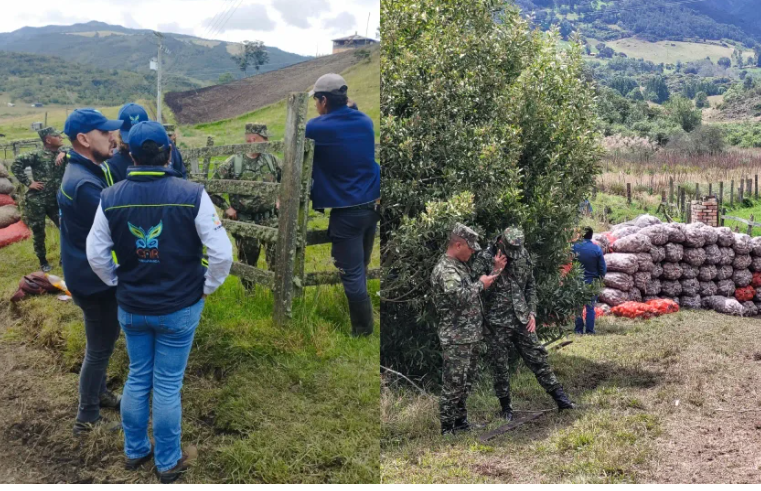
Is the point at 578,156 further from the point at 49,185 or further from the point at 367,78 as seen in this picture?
the point at 49,185

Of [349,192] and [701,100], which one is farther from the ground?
[701,100]

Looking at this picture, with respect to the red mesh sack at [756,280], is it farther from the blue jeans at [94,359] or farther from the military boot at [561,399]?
the blue jeans at [94,359]

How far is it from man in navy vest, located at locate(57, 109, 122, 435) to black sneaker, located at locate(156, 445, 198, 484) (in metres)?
0.43

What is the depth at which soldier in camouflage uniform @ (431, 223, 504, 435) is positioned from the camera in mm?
4016

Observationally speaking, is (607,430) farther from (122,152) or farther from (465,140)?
(122,152)

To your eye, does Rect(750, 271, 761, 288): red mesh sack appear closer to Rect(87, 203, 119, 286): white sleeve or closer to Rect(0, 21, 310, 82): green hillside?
Rect(0, 21, 310, 82): green hillside

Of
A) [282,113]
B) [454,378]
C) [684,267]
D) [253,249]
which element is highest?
[282,113]

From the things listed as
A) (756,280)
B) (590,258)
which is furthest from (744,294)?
(590,258)

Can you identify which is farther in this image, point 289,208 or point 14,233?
point 289,208

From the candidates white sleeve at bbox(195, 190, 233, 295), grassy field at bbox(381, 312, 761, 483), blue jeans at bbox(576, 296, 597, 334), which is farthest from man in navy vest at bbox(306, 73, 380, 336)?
blue jeans at bbox(576, 296, 597, 334)

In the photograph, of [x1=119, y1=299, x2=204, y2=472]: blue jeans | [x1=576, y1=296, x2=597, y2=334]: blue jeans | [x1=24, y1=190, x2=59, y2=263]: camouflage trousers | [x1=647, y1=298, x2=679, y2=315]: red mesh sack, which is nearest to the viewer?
[x1=119, y1=299, x2=204, y2=472]: blue jeans

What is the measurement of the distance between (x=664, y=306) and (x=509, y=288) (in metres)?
5.02

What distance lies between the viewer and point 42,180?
3301 millimetres

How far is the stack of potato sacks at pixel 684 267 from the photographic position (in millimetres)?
8891
